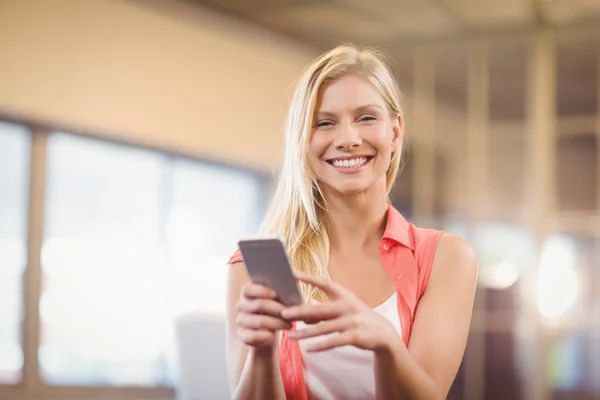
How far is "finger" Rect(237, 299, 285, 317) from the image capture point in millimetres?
1356

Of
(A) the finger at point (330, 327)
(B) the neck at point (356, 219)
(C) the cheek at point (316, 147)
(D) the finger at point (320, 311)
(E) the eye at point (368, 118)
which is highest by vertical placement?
(E) the eye at point (368, 118)

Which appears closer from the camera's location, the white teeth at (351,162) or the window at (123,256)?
the white teeth at (351,162)

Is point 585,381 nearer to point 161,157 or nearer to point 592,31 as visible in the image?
point 592,31

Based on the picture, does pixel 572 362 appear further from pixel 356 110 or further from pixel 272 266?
pixel 272 266

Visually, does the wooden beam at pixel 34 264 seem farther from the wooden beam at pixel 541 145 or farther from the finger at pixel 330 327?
the finger at pixel 330 327

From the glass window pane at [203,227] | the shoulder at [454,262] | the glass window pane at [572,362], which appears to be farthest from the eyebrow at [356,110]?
the glass window pane at [572,362]

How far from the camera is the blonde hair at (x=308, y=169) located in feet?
5.29

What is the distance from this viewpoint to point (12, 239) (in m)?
4.84

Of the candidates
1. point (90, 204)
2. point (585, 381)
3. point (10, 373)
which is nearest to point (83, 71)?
point (90, 204)

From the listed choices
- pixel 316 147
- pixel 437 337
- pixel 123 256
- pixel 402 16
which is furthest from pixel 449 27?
pixel 437 337

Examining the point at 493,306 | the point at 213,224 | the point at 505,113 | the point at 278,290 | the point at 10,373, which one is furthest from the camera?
the point at 505,113

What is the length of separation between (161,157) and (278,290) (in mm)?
4559

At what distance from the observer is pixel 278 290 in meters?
1.35

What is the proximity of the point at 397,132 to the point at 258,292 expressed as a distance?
0.49m
